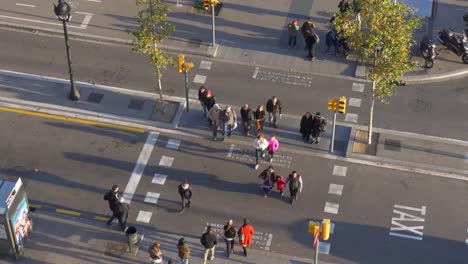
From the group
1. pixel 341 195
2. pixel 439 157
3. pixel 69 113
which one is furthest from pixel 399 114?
pixel 69 113

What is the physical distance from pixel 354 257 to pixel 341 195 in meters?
3.11

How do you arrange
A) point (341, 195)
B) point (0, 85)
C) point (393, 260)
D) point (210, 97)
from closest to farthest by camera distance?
point (393, 260) < point (341, 195) < point (210, 97) < point (0, 85)

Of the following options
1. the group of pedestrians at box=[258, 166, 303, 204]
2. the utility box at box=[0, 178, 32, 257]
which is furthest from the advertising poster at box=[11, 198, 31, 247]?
the group of pedestrians at box=[258, 166, 303, 204]

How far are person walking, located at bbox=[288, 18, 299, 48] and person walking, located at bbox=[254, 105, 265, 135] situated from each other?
18.8 feet

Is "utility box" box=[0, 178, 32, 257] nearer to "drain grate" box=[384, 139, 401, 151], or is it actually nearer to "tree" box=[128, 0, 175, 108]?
"tree" box=[128, 0, 175, 108]

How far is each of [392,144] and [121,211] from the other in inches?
453

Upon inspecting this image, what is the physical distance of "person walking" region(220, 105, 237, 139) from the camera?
110ft

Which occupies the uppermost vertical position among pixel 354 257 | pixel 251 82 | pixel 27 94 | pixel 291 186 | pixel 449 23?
pixel 449 23

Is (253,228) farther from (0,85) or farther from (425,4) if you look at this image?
(425,4)

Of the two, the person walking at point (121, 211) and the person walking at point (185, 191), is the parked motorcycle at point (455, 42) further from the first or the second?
the person walking at point (121, 211)

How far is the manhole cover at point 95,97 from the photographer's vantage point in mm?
36469

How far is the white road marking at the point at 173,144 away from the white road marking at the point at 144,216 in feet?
12.3

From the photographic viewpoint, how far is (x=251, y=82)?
124 ft

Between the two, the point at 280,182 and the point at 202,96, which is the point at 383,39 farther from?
the point at 202,96
